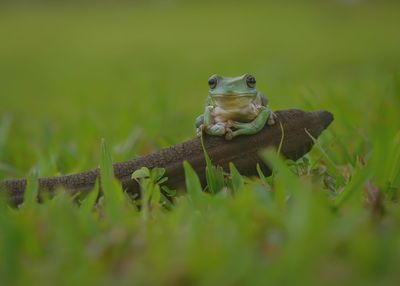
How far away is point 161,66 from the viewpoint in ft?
27.5

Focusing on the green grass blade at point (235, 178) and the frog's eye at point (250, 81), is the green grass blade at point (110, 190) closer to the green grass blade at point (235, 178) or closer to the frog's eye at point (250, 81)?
the green grass blade at point (235, 178)

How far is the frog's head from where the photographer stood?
84.8 inches

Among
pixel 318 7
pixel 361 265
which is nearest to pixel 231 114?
pixel 361 265

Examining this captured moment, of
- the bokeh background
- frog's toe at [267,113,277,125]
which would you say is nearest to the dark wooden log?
frog's toe at [267,113,277,125]

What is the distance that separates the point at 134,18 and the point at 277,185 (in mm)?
14362

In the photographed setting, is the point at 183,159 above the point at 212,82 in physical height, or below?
below

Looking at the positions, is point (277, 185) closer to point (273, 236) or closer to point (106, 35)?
point (273, 236)

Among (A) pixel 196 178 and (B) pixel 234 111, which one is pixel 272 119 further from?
(A) pixel 196 178

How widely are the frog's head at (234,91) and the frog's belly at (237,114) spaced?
0.02 m

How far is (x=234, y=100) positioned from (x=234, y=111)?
0.04m

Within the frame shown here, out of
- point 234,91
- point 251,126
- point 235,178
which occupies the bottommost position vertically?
point 235,178

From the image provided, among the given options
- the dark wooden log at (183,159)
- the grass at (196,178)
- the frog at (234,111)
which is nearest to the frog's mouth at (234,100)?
the frog at (234,111)

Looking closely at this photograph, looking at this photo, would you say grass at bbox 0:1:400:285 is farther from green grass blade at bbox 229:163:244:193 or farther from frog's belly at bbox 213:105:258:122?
frog's belly at bbox 213:105:258:122

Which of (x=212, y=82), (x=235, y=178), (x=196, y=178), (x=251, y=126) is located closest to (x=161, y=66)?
(x=212, y=82)
